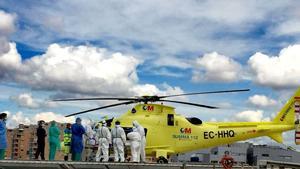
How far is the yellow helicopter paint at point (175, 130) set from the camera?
26.1m

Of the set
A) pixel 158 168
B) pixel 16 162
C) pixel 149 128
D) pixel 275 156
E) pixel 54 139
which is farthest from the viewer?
pixel 275 156

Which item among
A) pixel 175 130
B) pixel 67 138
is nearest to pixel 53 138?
pixel 67 138

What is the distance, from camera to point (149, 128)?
85.6ft

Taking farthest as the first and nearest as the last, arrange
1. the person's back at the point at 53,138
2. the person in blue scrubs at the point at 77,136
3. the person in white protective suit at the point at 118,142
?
the person in white protective suit at the point at 118,142 → the person in blue scrubs at the point at 77,136 → the person's back at the point at 53,138

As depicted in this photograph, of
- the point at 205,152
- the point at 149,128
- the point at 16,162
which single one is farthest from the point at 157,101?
the point at 205,152

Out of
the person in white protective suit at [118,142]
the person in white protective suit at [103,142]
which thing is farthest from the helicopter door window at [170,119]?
the person in white protective suit at [103,142]

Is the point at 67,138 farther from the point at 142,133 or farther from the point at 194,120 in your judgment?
the point at 194,120

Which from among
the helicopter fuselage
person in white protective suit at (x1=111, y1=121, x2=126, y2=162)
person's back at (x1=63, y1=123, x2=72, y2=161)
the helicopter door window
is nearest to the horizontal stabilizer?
the helicopter fuselage

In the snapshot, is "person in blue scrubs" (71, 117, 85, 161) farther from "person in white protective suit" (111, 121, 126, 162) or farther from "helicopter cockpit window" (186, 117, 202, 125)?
"helicopter cockpit window" (186, 117, 202, 125)

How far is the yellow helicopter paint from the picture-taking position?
26.1 meters

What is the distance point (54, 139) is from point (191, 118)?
8.83 m

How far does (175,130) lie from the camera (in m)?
26.4

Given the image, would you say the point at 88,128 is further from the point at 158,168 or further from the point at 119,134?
the point at 158,168

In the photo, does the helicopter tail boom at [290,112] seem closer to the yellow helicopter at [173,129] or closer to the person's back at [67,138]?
the yellow helicopter at [173,129]
